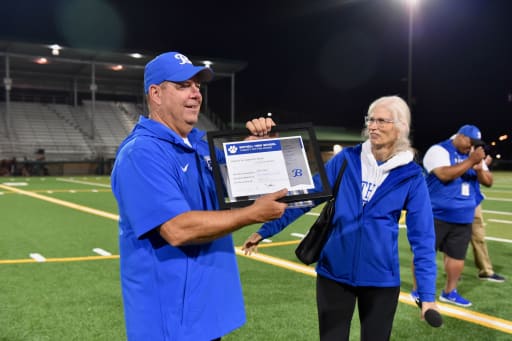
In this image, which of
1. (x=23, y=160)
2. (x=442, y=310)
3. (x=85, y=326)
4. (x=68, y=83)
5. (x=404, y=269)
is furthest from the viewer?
(x=68, y=83)

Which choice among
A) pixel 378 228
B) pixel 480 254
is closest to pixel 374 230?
pixel 378 228

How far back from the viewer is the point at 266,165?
6.96 feet

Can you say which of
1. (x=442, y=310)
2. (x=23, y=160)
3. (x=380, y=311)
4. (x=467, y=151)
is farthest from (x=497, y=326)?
(x=23, y=160)

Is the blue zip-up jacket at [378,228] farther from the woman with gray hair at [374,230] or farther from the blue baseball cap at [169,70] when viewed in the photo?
the blue baseball cap at [169,70]

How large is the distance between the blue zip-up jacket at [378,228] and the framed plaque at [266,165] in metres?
0.92

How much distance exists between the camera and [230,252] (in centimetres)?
227

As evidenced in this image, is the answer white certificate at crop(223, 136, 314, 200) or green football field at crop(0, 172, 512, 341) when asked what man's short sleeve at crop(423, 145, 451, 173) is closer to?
green football field at crop(0, 172, 512, 341)

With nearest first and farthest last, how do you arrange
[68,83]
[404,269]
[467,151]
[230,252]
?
[230,252]
[467,151]
[404,269]
[68,83]

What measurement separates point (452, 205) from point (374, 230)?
2933mm

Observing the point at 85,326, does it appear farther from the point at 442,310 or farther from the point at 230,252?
the point at 442,310

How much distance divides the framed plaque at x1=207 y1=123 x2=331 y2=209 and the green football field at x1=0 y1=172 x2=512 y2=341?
8.96ft

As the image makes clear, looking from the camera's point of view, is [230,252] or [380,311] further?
[380,311]

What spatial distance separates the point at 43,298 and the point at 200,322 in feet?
13.4

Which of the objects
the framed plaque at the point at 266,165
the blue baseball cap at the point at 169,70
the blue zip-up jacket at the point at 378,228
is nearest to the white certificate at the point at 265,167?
the framed plaque at the point at 266,165
